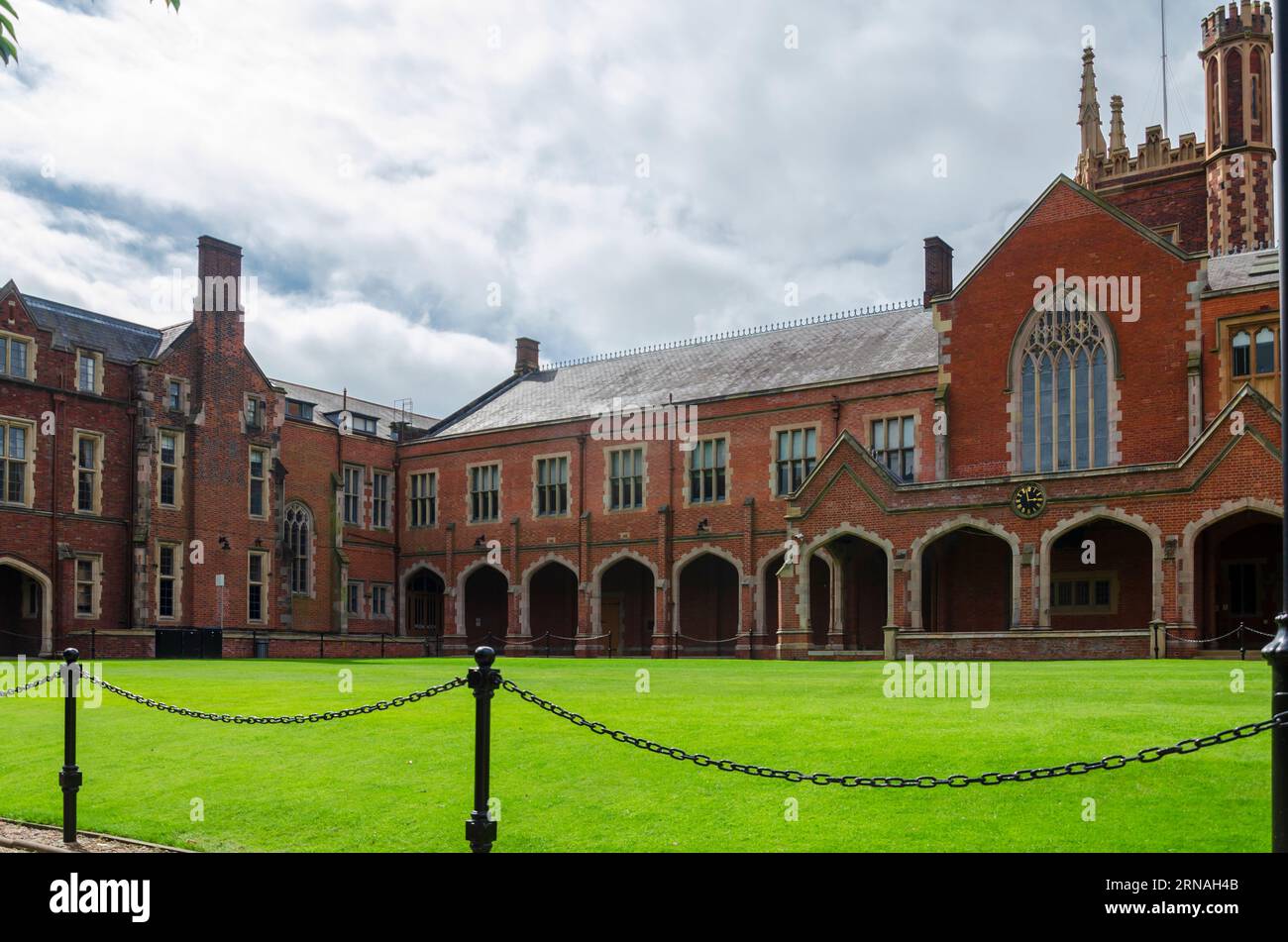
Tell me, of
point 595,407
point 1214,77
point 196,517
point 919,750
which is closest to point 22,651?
point 196,517

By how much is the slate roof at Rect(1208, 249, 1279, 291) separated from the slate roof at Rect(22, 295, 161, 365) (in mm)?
31095

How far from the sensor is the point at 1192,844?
7238mm

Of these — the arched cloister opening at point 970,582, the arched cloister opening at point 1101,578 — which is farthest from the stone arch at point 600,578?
the arched cloister opening at point 1101,578

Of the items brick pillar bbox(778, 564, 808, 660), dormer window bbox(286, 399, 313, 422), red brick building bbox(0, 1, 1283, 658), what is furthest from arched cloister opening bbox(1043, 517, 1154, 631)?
dormer window bbox(286, 399, 313, 422)

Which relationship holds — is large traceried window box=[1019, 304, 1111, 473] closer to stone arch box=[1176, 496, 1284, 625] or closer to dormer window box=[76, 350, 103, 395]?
stone arch box=[1176, 496, 1284, 625]

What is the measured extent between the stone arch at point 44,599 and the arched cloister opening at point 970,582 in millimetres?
24169

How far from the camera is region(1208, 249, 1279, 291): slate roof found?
30.4 metres

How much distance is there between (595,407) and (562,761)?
112 ft

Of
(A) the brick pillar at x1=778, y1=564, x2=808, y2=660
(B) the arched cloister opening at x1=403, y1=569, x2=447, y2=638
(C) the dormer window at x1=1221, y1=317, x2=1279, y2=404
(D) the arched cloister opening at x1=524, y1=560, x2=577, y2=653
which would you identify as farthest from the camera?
(B) the arched cloister opening at x1=403, y1=569, x2=447, y2=638

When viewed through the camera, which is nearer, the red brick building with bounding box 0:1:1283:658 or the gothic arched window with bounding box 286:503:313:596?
the red brick building with bounding box 0:1:1283:658

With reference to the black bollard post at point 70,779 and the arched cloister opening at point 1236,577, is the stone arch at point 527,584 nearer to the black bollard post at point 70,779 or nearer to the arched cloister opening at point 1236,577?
the arched cloister opening at point 1236,577

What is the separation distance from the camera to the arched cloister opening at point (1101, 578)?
30.2 metres

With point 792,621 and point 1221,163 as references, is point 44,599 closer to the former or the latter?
point 792,621
